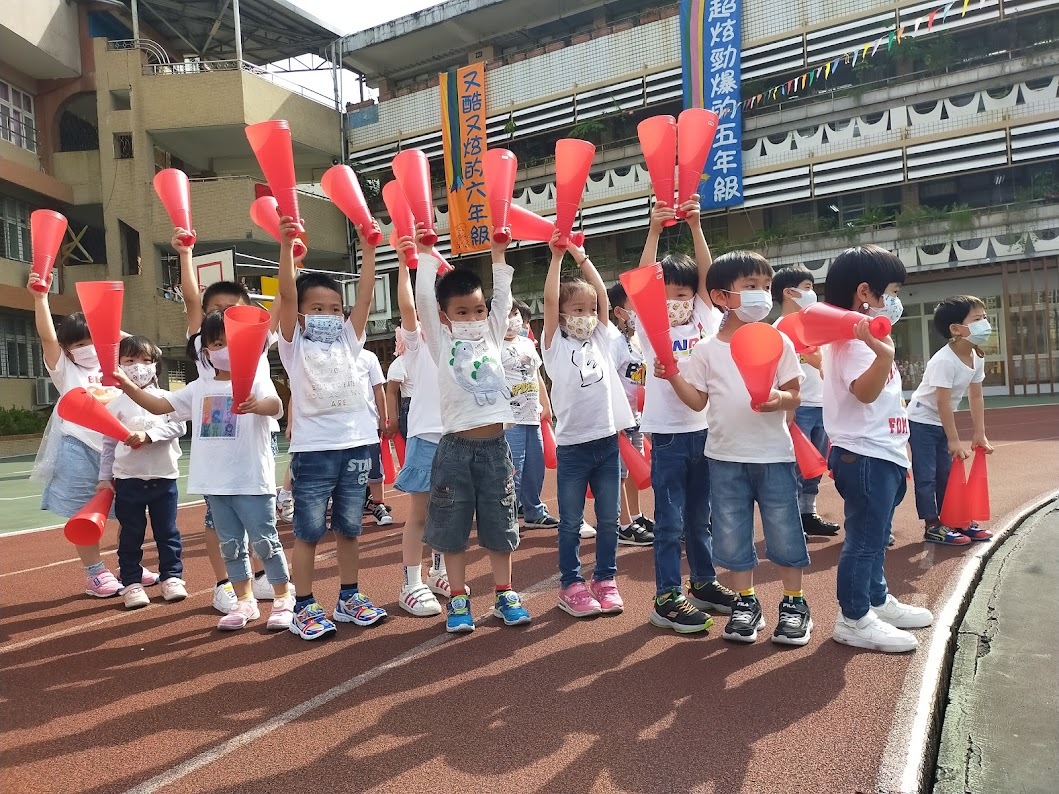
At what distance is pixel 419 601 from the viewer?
4.24 meters

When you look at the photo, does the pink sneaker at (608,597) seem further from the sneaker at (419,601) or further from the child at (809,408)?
the child at (809,408)

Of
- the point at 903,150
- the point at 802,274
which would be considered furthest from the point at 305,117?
the point at 802,274

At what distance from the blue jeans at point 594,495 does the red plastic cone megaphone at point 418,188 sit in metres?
1.25

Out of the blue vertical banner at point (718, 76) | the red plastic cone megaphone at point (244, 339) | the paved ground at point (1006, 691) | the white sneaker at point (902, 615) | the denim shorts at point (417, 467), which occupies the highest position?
the blue vertical banner at point (718, 76)

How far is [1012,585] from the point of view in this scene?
4242mm

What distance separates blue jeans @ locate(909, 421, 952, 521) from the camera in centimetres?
Answer: 534

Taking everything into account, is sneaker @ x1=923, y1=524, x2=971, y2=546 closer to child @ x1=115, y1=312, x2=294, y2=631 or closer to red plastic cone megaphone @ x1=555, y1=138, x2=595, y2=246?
red plastic cone megaphone @ x1=555, y1=138, x2=595, y2=246

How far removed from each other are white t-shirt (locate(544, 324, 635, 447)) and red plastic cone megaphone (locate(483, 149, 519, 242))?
0.77m

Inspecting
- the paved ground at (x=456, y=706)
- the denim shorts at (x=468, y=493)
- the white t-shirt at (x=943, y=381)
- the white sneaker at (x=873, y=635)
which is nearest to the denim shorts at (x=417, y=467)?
the denim shorts at (x=468, y=493)

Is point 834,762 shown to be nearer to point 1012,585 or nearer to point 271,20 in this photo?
point 1012,585

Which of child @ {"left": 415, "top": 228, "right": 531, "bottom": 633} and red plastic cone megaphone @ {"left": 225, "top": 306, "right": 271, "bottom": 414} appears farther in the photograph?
child @ {"left": 415, "top": 228, "right": 531, "bottom": 633}

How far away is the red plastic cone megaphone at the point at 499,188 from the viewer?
3590 mm

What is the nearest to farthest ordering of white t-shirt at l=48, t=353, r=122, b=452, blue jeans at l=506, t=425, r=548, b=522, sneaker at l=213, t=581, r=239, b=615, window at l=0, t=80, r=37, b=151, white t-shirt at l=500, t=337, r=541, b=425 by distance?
sneaker at l=213, t=581, r=239, b=615 → white t-shirt at l=48, t=353, r=122, b=452 → white t-shirt at l=500, t=337, r=541, b=425 → blue jeans at l=506, t=425, r=548, b=522 → window at l=0, t=80, r=37, b=151

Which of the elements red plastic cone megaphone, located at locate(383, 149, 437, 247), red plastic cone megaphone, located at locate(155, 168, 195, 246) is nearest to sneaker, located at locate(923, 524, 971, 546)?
red plastic cone megaphone, located at locate(383, 149, 437, 247)
